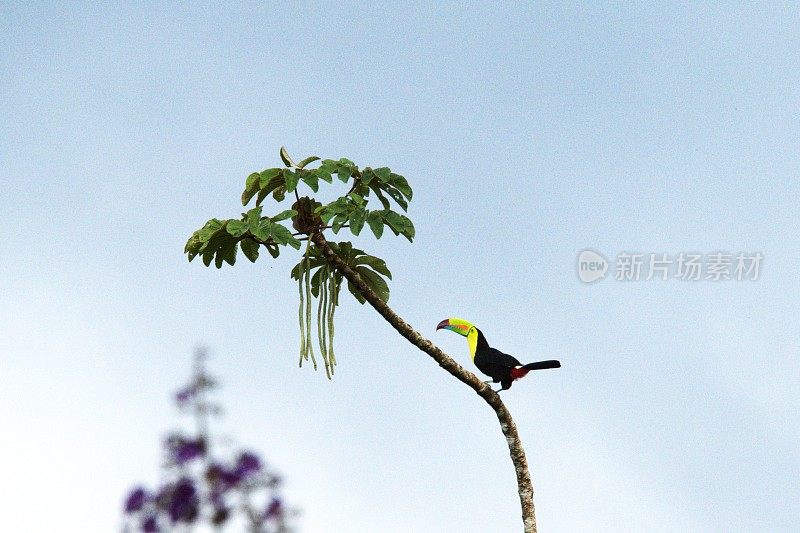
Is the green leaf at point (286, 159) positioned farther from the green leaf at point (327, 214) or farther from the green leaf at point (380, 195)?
the green leaf at point (380, 195)

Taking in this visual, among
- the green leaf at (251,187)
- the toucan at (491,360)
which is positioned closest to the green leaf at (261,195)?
the green leaf at (251,187)

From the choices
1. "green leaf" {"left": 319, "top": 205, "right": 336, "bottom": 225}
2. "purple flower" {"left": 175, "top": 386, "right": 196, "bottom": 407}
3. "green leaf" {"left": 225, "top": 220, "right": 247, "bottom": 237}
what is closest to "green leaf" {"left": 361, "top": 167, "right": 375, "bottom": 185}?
"green leaf" {"left": 319, "top": 205, "right": 336, "bottom": 225}

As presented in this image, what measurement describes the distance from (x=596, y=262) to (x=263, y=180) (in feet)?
9.45

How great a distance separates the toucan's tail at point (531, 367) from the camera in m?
7.13

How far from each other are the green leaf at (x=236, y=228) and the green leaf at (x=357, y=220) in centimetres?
85

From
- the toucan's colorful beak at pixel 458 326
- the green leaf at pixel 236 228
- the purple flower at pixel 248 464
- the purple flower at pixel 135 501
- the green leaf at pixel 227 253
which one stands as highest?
the green leaf at pixel 227 253

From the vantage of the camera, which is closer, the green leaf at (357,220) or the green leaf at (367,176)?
the green leaf at (357,220)

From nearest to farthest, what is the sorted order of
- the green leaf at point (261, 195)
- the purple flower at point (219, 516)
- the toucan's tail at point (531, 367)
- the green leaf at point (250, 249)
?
the purple flower at point (219, 516), the toucan's tail at point (531, 367), the green leaf at point (261, 195), the green leaf at point (250, 249)

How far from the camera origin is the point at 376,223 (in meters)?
6.87

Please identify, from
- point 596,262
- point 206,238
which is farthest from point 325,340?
point 596,262

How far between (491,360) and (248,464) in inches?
163

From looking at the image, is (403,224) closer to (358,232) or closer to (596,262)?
(358,232)

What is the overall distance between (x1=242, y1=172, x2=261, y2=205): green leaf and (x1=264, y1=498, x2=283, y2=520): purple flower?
13.3ft

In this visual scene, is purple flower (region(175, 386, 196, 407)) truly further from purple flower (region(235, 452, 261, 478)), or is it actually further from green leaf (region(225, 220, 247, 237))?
green leaf (region(225, 220, 247, 237))
